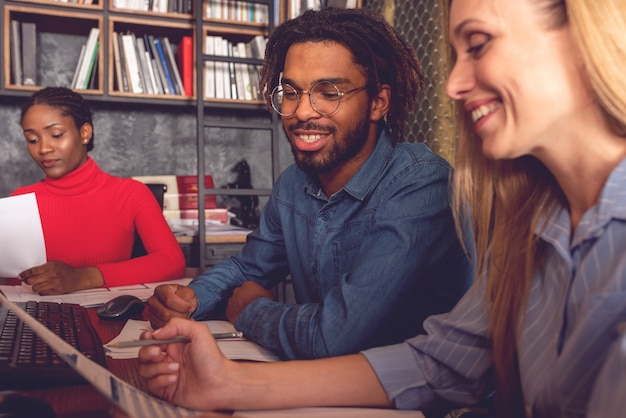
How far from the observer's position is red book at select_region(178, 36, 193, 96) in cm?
316

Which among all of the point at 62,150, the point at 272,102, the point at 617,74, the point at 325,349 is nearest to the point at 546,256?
the point at 617,74

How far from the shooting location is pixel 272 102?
159 centimetres

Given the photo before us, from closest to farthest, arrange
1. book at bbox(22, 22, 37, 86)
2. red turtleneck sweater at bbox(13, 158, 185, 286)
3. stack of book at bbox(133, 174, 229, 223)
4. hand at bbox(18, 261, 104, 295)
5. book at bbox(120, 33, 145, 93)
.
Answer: hand at bbox(18, 261, 104, 295) < red turtleneck sweater at bbox(13, 158, 185, 286) < book at bbox(22, 22, 37, 86) < book at bbox(120, 33, 145, 93) < stack of book at bbox(133, 174, 229, 223)

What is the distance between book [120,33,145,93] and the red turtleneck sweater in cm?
104

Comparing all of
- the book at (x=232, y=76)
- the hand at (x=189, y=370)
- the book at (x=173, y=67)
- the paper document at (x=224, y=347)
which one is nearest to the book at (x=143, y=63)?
the book at (x=173, y=67)

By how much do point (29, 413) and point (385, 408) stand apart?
1.51 feet

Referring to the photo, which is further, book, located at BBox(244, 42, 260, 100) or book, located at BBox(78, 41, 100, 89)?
book, located at BBox(244, 42, 260, 100)

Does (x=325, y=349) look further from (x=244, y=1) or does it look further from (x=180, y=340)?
(x=244, y=1)

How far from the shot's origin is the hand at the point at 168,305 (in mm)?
1166

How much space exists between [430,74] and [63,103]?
1720 millimetres

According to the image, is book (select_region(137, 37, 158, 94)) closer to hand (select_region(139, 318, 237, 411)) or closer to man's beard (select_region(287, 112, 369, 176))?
man's beard (select_region(287, 112, 369, 176))

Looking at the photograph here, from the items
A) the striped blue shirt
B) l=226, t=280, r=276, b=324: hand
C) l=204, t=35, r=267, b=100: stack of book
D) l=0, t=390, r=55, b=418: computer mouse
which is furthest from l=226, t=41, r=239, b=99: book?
l=0, t=390, r=55, b=418: computer mouse

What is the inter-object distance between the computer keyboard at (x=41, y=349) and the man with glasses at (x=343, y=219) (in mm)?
183

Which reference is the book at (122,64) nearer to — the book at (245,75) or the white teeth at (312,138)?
the book at (245,75)
